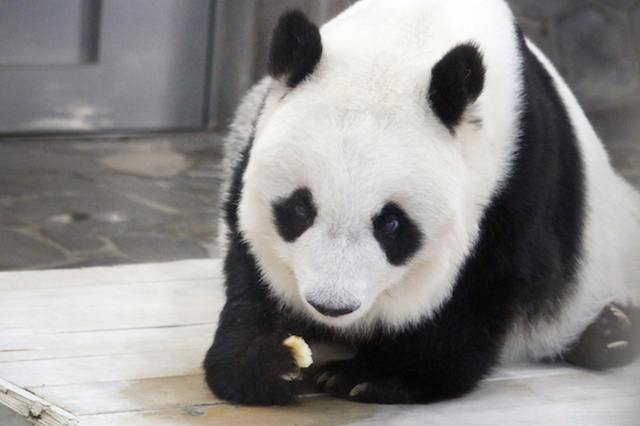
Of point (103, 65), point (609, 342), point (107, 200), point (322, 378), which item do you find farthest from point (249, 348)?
point (103, 65)

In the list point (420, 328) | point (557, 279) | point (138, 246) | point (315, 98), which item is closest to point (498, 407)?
point (420, 328)

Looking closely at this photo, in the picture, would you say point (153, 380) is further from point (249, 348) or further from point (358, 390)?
point (358, 390)

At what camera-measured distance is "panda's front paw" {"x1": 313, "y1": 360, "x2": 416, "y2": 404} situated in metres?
2.45

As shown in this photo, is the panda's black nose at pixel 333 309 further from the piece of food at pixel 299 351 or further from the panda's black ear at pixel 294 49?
the panda's black ear at pixel 294 49

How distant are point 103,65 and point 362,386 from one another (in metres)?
5.11

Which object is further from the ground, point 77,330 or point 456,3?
point 456,3

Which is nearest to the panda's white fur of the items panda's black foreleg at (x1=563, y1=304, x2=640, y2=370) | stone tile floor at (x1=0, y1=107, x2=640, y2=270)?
panda's black foreleg at (x1=563, y1=304, x2=640, y2=370)

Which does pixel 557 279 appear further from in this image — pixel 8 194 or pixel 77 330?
pixel 8 194

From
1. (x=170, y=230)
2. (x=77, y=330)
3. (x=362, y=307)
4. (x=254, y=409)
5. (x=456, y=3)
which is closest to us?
(x=362, y=307)

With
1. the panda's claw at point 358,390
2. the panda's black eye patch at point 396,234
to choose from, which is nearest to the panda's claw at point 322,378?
the panda's claw at point 358,390

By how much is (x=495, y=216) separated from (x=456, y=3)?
65cm

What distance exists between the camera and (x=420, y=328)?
2447 millimetres

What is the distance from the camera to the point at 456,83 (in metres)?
2.13

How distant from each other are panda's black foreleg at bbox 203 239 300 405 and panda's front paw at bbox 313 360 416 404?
0.48 ft
